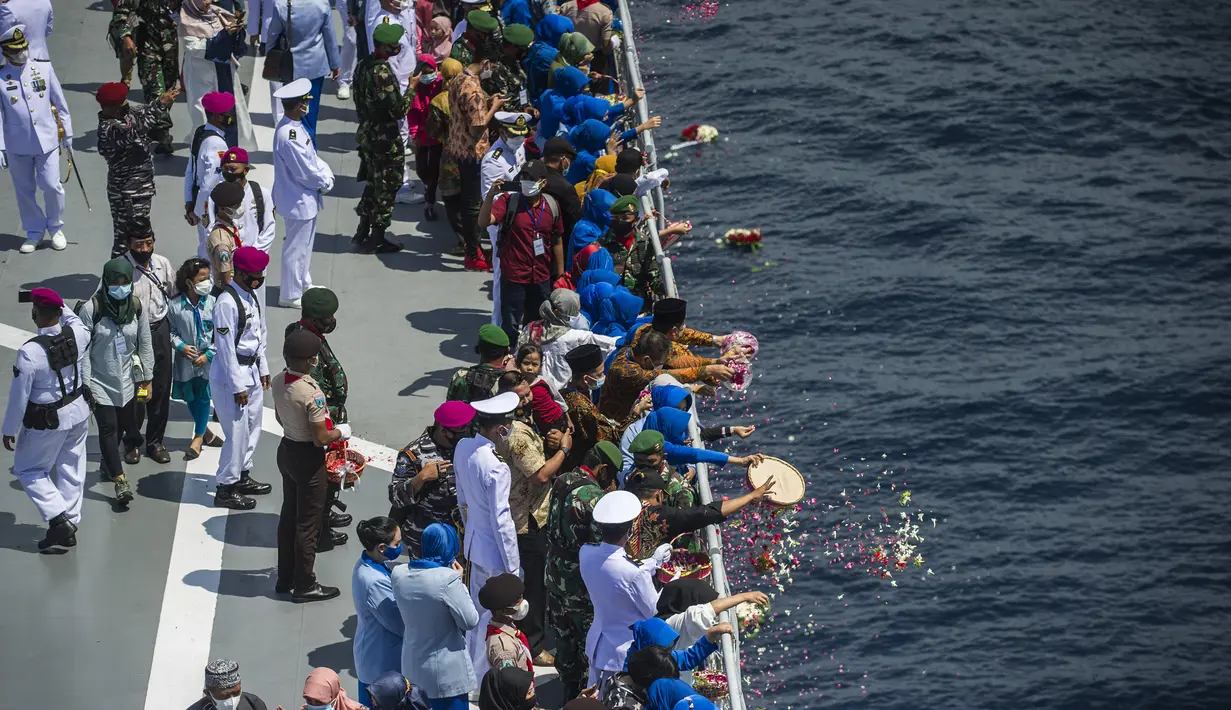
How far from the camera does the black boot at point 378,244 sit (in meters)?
17.5

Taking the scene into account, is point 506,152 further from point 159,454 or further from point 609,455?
point 609,455

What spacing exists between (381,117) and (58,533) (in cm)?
570

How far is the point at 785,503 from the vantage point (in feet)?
37.0

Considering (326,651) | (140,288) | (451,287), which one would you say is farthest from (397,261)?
(326,651)

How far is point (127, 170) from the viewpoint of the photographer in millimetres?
15789

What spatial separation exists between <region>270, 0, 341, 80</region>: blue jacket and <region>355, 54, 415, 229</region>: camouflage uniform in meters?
1.33

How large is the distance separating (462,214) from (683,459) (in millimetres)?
6385

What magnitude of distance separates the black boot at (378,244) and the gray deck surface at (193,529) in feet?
0.45

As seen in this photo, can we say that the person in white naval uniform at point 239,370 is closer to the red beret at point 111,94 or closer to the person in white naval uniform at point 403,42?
the red beret at point 111,94

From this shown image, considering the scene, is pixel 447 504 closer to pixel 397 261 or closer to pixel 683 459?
pixel 683 459

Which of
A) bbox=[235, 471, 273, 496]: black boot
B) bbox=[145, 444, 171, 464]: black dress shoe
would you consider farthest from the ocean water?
bbox=[145, 444, 171, 464]: black dress shoe

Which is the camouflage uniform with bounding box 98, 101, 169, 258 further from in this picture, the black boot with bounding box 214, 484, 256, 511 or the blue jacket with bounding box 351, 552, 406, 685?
the blue jacket with bounding box 351, 552, 406, 685

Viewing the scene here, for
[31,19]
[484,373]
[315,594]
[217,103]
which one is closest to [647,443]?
[484,373]

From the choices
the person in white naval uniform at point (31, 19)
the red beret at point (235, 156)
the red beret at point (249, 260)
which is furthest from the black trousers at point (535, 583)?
Result: the person in white naval uniform at point (31, 19)
